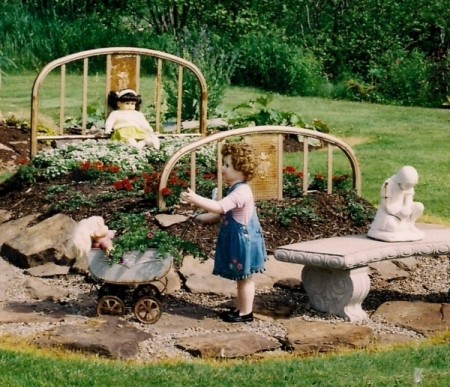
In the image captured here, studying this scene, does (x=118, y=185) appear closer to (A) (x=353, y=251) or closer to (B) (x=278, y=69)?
(A) (x=353, y=251)

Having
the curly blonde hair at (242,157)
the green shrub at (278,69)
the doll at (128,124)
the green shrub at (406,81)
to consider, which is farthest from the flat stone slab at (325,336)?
the green shrub at (278,69)

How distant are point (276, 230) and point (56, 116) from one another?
24.6 ft

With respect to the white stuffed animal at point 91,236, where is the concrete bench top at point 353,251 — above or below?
below

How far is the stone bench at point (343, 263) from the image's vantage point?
24.7ft

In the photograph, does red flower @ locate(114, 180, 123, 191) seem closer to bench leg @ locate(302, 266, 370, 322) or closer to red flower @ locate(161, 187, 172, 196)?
red flower @ locate(161, 187, 172, 196)

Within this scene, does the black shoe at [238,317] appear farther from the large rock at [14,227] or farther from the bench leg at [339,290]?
the large rock at [14,227]

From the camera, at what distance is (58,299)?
26.3ft

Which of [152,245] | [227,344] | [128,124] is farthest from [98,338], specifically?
[128,124]

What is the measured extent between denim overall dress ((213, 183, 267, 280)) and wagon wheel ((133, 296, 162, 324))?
47 centimetres

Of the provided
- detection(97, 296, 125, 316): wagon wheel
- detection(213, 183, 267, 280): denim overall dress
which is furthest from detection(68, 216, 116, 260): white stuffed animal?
detection(213, 183, 267, 280): denim overall dress

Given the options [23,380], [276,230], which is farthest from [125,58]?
[23,380]

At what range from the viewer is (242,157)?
7406 millimetres

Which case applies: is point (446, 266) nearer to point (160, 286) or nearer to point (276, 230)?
point (276, 230)

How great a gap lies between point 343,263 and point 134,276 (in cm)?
136
